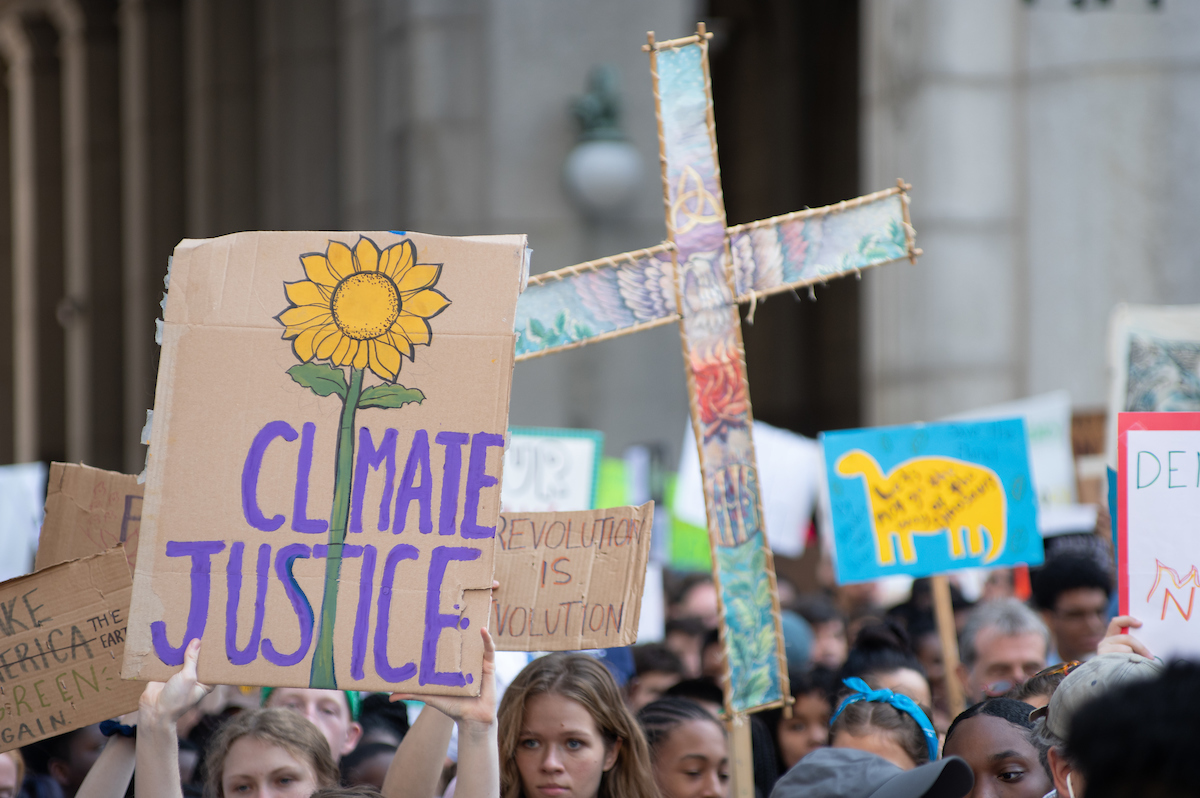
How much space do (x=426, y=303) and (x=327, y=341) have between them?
22cm

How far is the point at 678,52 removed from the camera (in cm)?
378

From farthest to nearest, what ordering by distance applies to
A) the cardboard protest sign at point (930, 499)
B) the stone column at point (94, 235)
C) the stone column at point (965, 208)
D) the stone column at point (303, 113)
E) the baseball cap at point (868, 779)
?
the stone column at point (94, 235) < the stone column at point (303, 113) < the stone column at point (965, 208) < the cardboard protest sign at point (930, 499) < the baseball cap at point (868, 779)

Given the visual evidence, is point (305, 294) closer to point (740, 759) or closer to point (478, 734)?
point (478, 734)

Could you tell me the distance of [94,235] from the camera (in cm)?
1952

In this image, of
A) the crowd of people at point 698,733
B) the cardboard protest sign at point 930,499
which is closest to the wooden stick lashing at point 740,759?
the crowd of people at point 698,733

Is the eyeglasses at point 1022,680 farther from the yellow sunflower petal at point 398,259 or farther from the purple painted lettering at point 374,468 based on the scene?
the yellow sunflower petal at point 398,259

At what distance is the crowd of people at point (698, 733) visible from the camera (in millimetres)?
2261

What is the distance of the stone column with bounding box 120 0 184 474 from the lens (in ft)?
59.0

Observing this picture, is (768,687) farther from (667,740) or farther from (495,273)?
(495,273)

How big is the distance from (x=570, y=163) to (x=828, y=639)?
5723 millimetres

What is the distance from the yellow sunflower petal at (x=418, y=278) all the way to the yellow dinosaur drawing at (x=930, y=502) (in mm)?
2669

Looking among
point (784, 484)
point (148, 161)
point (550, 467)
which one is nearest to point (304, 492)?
point (550, 467)

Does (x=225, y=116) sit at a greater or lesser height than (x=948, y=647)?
greater

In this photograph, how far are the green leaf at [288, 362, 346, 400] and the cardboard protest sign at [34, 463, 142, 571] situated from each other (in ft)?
3.02
